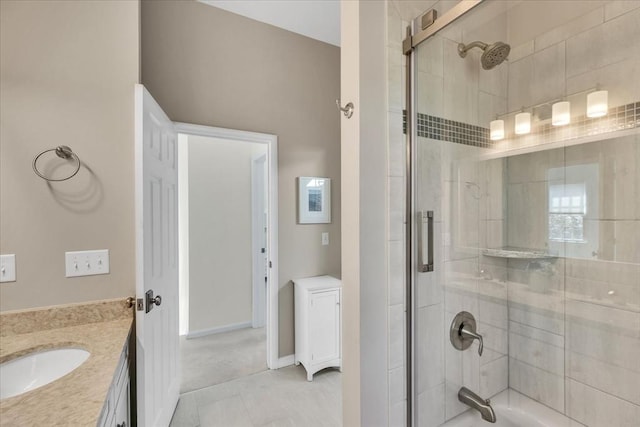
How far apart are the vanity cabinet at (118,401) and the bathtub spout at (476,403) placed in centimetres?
146

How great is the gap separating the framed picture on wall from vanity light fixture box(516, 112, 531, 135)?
5.52 feet

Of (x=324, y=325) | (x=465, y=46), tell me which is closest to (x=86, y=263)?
(x=324, y=325)

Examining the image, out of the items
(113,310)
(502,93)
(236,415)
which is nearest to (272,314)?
(236,415)

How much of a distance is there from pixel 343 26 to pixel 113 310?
179 cm

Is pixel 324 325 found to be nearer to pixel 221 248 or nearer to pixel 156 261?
pixel 156 261

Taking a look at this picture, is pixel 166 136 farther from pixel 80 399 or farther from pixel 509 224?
pixel 509 224

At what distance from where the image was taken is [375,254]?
3.98ft

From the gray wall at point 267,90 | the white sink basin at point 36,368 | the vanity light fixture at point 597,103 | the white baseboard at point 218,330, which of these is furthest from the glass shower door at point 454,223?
the white baseboard at point 218,330

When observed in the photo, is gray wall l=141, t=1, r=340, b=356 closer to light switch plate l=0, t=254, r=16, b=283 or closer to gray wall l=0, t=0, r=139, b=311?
gray wall l=0, t=0, r=139, b=311

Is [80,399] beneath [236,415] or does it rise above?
above

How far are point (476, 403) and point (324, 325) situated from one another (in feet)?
4.22

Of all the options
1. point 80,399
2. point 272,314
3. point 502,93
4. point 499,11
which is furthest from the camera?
point 272,314

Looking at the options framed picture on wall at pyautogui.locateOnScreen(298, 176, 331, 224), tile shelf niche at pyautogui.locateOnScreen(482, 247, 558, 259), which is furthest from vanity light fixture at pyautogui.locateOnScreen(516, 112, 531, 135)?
framed picture on wall at pyautogui.locateOnScreen(298, 176, 331, 224)

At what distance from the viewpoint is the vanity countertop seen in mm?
739
